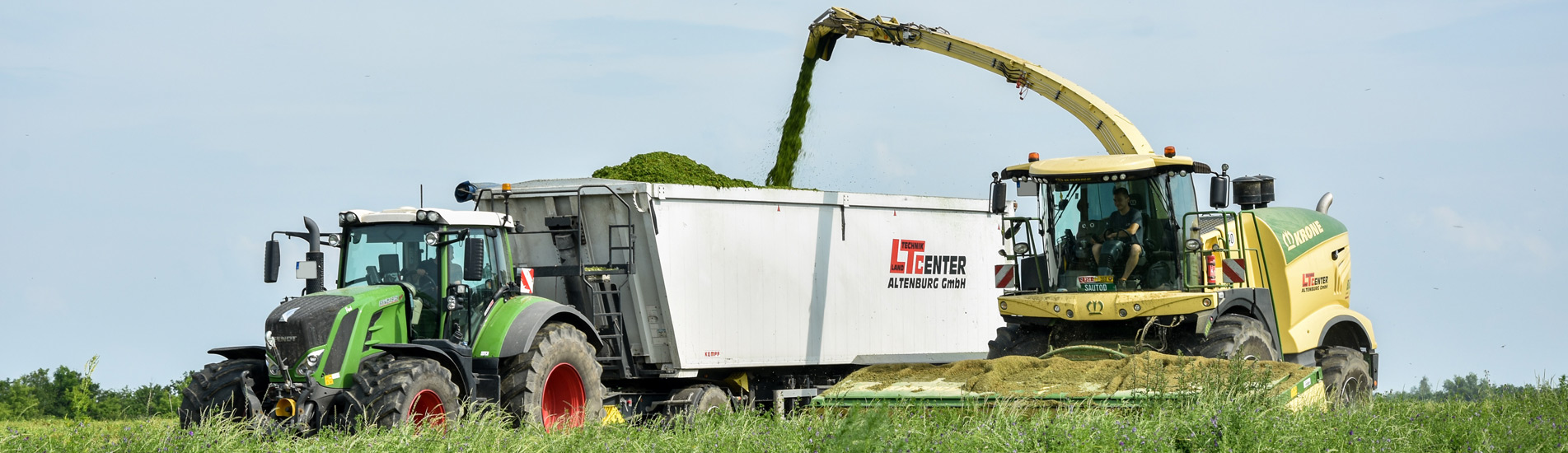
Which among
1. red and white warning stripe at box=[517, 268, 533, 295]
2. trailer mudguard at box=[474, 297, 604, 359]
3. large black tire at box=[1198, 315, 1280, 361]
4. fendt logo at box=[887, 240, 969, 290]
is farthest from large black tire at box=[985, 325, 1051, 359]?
red and white warning stripe at box=[517, 268, 533, 295]

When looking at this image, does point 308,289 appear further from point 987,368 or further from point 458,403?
point 987,368

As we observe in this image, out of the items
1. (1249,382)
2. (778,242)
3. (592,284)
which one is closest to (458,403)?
(592,284)

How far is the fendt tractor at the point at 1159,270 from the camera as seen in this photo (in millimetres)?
10430

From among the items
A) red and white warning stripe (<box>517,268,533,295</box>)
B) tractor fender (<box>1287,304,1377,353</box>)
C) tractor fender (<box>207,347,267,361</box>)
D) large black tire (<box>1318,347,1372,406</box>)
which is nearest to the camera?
tractor fender (<box>207,347,267,361</box>)

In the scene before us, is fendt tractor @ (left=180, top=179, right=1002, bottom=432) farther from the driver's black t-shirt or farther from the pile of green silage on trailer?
the driver's black t-shirt

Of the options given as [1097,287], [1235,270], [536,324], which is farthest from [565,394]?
[1235,270]

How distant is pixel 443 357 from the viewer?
9938 millimetres

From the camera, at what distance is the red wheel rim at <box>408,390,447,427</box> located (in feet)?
29.9

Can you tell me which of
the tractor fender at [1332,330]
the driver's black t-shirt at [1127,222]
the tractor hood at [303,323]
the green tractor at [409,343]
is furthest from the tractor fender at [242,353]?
the tractor fender at [1332,330]

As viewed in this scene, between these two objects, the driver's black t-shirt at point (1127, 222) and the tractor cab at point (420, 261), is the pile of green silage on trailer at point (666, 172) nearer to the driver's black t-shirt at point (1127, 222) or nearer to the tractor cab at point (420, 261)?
the tractor cab at point (420, 261)

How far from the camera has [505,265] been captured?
11.0 metres

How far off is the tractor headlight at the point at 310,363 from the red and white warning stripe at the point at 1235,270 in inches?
298

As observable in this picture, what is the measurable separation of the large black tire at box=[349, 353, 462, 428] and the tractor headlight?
1.07 feet

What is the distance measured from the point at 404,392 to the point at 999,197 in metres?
5.21
